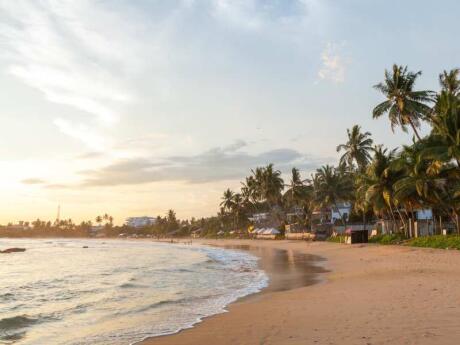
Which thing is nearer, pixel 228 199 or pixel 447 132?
pixel 447 132

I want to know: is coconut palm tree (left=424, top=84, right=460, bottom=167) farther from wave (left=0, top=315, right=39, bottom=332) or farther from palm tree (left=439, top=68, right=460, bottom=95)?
wave (left=0, top=315, right=39, bottom=332)

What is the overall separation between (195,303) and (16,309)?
659cm

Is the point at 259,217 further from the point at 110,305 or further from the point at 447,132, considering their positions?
the point at 110,305

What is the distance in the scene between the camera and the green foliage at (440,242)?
29.9 m

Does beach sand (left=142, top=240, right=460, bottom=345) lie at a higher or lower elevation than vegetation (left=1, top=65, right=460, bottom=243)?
lower

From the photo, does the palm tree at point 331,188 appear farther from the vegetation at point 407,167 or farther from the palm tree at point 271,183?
the palm tree at point 271,183

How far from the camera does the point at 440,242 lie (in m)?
31.6

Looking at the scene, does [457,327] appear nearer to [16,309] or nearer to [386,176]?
[16,309]

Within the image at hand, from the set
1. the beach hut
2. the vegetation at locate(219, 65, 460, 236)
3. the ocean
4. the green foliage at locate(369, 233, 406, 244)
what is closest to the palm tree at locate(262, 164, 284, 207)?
the beach hut

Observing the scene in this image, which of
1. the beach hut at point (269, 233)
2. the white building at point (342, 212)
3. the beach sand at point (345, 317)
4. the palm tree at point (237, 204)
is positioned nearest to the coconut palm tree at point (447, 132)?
the beach sand at point (345, 317)

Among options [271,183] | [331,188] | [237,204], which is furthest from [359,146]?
[237,204]

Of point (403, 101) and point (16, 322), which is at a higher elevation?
point (403, 101)

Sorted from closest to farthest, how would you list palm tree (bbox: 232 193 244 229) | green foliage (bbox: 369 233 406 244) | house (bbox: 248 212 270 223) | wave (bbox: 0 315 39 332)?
wave (bbox: 0 315 39 332)
green foliage (bbox: 369 233 406 244)
palm tree (bbox: 232 193 244 229)
house (bbox: 248 212 270 223)

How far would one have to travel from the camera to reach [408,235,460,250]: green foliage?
29941 mm
